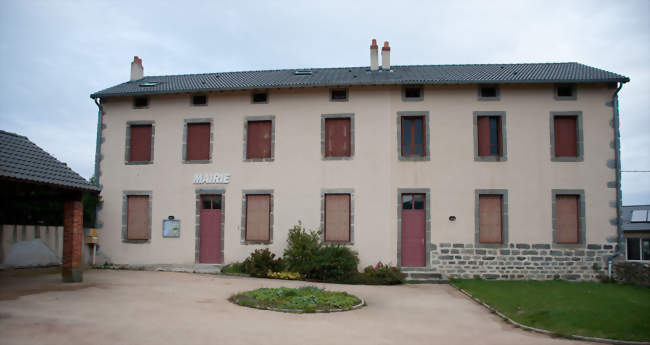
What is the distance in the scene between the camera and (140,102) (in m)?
15.6

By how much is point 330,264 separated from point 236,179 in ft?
13.5

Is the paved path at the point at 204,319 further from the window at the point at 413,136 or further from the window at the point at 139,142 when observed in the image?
the window at the point at 139,142

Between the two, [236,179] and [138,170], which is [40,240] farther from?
[236,179]

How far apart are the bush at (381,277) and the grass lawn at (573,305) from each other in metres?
1.58

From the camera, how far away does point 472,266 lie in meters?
13.8

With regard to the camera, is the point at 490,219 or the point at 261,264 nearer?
the point at 261,264

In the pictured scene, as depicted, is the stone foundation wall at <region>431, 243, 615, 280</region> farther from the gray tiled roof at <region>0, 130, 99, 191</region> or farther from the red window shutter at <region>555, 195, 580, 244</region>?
the gray tiled roof at <region>0, 130, 99, 191</region>

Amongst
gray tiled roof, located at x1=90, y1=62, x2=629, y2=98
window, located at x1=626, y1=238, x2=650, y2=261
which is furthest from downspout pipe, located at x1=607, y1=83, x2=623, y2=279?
window, located at x1=626, y1=238, x2=650, y2=261

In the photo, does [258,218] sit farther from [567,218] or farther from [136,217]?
[567,218]

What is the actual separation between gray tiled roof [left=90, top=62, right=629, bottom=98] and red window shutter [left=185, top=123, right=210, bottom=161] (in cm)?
122

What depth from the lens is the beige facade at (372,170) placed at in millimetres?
13930

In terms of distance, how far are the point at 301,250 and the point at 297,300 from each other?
15.7 feet

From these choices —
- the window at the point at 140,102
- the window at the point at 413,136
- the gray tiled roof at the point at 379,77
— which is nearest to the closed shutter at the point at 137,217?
the window at the point at 140,102

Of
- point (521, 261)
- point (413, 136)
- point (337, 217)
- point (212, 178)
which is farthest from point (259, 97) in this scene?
point (521, 261)
